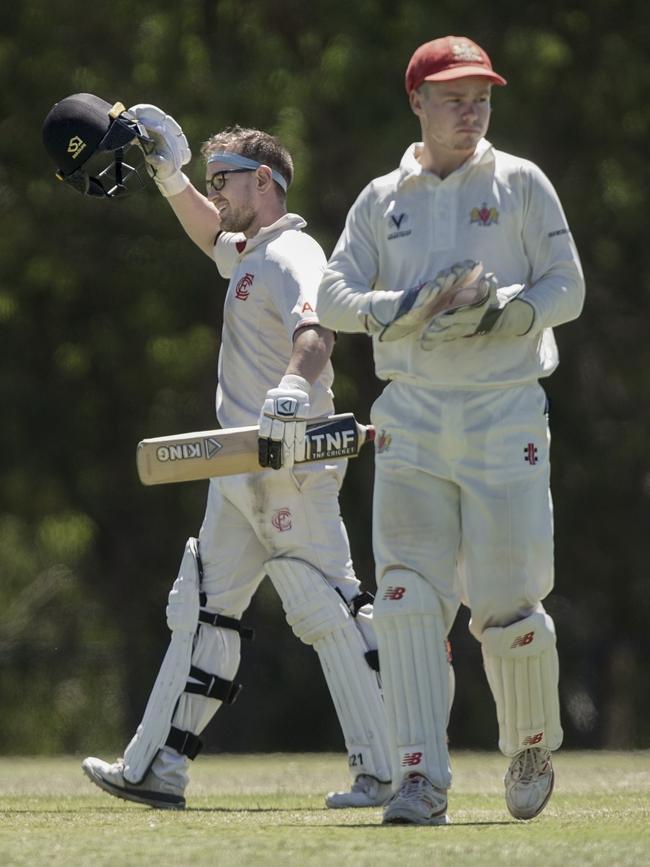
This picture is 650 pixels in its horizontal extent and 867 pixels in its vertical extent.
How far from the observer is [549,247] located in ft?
18.1

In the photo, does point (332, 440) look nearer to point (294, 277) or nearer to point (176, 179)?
point (294, 277)

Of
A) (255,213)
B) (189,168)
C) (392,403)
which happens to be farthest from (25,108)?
(392,403)

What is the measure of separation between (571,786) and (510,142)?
20.1 ft

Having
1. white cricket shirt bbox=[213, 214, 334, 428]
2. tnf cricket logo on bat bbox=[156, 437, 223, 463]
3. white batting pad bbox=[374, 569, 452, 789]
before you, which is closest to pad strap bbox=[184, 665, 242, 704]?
white cricket shirt bbox=[213, 214, 334, 428]

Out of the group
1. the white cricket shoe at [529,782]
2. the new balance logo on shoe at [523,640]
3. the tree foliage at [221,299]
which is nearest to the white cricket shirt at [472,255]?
the new balance logo on shoe at [523,640]

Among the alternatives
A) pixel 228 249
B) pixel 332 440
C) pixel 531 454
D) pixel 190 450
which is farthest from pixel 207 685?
pixel 531 454

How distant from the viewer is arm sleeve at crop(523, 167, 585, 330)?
546cm

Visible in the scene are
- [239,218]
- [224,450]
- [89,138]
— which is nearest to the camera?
[224,450]

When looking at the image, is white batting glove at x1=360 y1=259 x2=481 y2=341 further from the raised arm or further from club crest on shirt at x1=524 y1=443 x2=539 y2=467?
the raised arm

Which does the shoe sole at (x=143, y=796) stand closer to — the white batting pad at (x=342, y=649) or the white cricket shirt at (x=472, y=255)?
the white batting pad at (x=342, y=649)

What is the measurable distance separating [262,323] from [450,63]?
159 cm

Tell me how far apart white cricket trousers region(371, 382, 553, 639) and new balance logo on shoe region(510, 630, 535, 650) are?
0.05m

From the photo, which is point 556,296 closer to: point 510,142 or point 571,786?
point 571,786

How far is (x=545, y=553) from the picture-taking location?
5539mm
